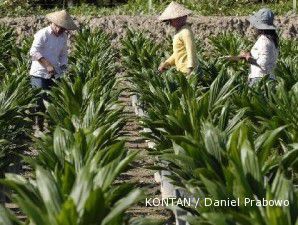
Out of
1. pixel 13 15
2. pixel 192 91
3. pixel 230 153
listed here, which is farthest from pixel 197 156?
pixel 13 15

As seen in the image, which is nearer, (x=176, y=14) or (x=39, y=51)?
(x=176, y=14)

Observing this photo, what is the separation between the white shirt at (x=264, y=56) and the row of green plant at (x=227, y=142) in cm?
28

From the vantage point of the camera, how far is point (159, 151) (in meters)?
5.02

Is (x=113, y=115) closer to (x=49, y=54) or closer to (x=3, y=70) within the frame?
(x=49, y=54)

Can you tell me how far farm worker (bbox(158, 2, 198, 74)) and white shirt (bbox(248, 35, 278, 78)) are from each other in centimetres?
58

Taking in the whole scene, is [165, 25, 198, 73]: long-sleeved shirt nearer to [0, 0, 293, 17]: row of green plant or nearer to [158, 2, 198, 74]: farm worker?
[158, 2, 198, 74]: farm worker

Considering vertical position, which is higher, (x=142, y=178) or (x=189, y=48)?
(x=189, y=48)

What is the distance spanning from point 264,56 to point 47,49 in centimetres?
219

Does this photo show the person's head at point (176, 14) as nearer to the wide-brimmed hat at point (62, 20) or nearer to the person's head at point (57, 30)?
the wide-brimmed hat at point (62, 20)

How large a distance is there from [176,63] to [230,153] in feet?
12.1

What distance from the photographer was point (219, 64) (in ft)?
31.9

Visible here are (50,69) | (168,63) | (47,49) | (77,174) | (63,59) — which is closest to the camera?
(77,174)

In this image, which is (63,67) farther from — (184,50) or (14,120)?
(14,120)

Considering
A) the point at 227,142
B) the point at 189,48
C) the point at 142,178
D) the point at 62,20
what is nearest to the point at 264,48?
the point at 189,48
